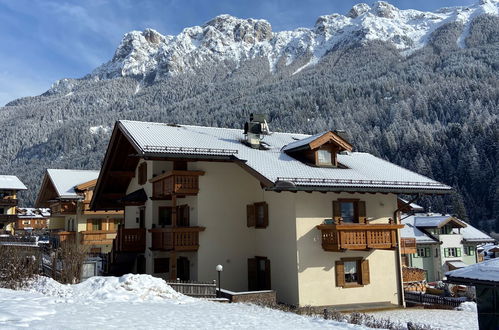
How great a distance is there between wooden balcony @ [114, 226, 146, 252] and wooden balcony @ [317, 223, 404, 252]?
33.2ft

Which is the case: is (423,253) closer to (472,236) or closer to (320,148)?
(472,236)

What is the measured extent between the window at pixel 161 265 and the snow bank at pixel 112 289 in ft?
25.3

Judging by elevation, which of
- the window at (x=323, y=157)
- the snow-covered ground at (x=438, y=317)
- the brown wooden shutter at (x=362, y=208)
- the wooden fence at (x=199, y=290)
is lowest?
the snow-covered ground at (x=438, y=317)

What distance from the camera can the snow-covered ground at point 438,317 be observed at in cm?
1889

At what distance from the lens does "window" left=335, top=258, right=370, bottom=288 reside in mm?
22578

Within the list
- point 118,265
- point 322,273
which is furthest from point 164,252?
point 322,273

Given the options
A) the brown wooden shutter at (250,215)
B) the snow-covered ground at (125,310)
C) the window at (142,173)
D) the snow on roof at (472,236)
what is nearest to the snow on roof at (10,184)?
the window at (142,173)

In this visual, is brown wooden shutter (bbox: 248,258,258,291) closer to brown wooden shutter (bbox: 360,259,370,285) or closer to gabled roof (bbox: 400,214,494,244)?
brown wooden shutter (bbox: 360,259,370,285)

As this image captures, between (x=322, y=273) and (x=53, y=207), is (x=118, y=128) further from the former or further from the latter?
(x=53, y=207)

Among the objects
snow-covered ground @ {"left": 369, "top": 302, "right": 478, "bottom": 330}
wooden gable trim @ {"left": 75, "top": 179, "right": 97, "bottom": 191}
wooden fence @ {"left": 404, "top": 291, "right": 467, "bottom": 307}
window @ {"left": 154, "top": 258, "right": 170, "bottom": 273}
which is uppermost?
wooden gable trim @ {"left": 75, "top": 179, "right": 97, "bottom": 191}

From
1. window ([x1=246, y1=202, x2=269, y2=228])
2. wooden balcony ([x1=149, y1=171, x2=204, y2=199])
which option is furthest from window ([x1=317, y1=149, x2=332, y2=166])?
wooden balcony ([x1=149, y1=171, x2=204, y2=199])

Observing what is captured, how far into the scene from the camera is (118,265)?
26.6 metres

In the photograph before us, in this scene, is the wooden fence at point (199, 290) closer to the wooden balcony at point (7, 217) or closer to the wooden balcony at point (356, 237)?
the wooden balcony at point (356, 237)

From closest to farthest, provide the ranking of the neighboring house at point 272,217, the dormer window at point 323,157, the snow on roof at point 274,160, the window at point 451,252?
the neighboring house at point 272,217 → the snow on roof at point 274,160 → the dormer window at point 323,157 → the window at point 451,252
